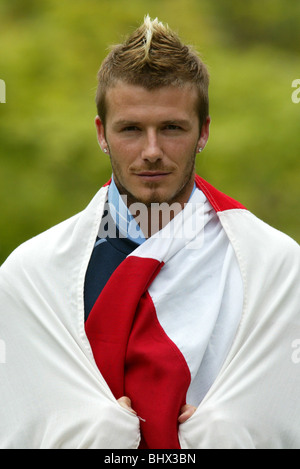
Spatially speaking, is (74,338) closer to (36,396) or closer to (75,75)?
(36,396)

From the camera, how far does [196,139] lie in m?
2.41

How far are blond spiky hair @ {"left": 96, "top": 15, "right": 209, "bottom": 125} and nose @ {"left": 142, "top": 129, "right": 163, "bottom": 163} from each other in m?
0.13

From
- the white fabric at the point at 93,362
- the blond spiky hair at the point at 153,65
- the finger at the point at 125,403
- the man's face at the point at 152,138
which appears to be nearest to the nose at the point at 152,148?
the man's face at the point at 152,138

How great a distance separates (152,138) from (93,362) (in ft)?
2.06

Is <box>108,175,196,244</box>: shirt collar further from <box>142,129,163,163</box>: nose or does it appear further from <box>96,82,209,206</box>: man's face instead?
<box>142,129,163,163</box>: nose

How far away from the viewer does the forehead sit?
230 centimetres

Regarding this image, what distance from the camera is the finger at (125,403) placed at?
7.21 ft

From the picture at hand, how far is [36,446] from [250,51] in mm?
4242

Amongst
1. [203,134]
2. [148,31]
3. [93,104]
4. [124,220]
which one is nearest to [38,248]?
[124,220]

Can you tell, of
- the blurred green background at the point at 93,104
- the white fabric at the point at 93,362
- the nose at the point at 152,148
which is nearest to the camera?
the white fabric at the point at 93,362

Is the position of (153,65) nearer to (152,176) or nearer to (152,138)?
(152,138)

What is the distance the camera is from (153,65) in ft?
7.61

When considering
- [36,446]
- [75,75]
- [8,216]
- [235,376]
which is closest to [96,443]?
[36,446]

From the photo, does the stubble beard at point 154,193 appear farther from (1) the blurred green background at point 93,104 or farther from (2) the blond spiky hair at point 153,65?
(1) the blurred green background at point 93,104
